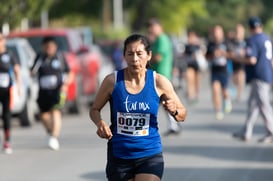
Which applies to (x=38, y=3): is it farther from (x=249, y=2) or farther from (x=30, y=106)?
(x=249, y=2)

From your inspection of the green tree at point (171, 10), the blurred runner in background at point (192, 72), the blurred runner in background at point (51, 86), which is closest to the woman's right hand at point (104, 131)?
the blurred runner in background at point (51, 86)

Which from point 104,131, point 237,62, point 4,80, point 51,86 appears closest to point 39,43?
point 237,62

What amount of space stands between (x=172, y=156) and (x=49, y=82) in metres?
2.69

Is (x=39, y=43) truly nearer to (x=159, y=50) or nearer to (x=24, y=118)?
(x=24, y=118)

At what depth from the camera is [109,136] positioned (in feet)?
25.7

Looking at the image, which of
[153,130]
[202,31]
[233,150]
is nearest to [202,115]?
[233,150]

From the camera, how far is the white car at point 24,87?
19.5m

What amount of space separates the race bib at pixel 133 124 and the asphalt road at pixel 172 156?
427 cm

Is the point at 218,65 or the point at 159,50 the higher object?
the point at 159,50

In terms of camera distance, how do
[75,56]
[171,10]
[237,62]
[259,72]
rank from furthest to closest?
[171,10]
[237,62]
[75,56]
[259,72]

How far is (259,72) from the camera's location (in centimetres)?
1619

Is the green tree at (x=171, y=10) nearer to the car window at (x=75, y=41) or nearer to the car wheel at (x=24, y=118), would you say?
the car window at (x=75, y=41)

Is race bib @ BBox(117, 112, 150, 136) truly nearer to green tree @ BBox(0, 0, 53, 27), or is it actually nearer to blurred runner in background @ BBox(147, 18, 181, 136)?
blurred runner in background @ BBox(147, 18, 181, 136)

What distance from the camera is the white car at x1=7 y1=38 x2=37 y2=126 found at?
19.5 metres
